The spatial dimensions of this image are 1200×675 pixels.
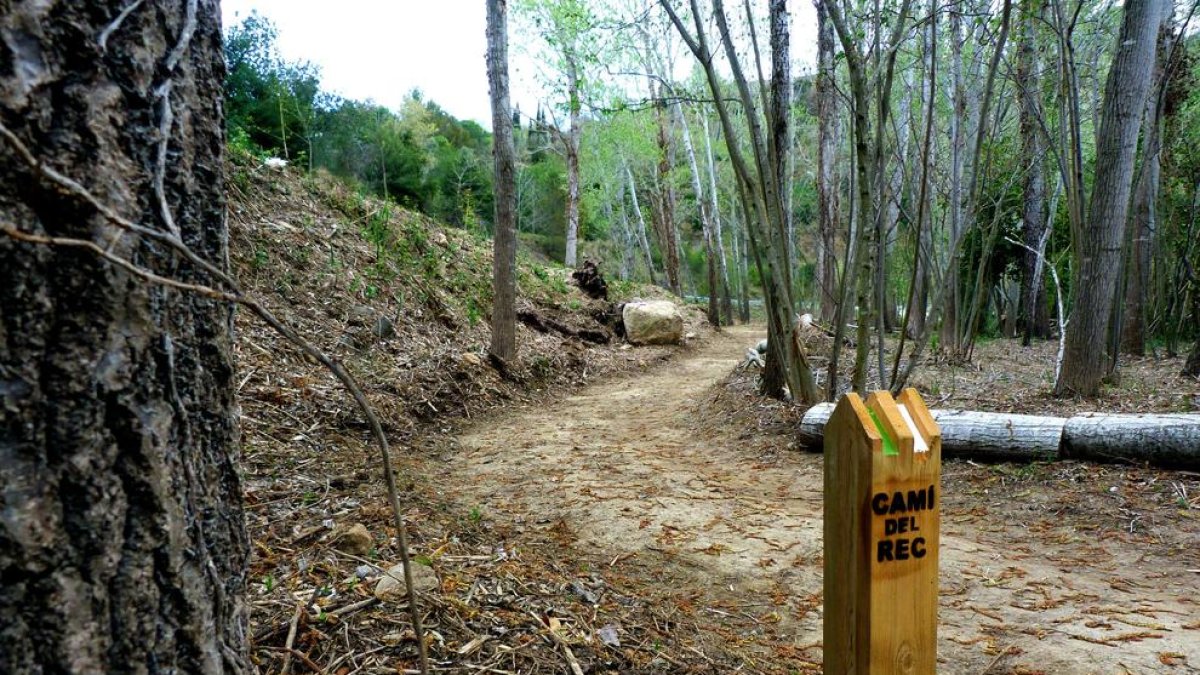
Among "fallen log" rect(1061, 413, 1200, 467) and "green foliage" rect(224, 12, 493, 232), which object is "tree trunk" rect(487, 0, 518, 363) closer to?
"green foliage" rect(224, 12, 493, 232)

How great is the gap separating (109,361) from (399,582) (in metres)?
1.59

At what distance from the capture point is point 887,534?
1614 millimetres

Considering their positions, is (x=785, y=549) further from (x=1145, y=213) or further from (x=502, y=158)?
(x=1145, y=213)

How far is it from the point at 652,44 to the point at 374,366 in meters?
13.9

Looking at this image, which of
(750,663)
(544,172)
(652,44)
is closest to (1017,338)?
(652,44)

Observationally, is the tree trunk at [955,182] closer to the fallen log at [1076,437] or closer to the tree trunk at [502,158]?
the fallen log at [1076,437]

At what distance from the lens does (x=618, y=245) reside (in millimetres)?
37438

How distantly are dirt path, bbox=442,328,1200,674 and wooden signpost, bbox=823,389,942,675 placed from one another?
→ 3.03 ft

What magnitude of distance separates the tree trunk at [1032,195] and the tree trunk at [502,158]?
5.69 meters

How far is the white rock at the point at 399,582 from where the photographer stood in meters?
2.20

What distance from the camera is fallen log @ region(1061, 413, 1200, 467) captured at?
430 centimetres

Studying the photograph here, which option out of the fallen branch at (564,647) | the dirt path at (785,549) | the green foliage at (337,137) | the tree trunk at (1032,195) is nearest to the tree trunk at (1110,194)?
the tree trunk at (1032,195)

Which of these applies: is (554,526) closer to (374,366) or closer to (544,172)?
(374,366)

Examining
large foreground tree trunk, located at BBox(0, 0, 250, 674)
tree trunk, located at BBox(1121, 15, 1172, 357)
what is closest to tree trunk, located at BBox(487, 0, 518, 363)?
large foreground tree trunk, located at BBox(0, 0, 250, 674)
